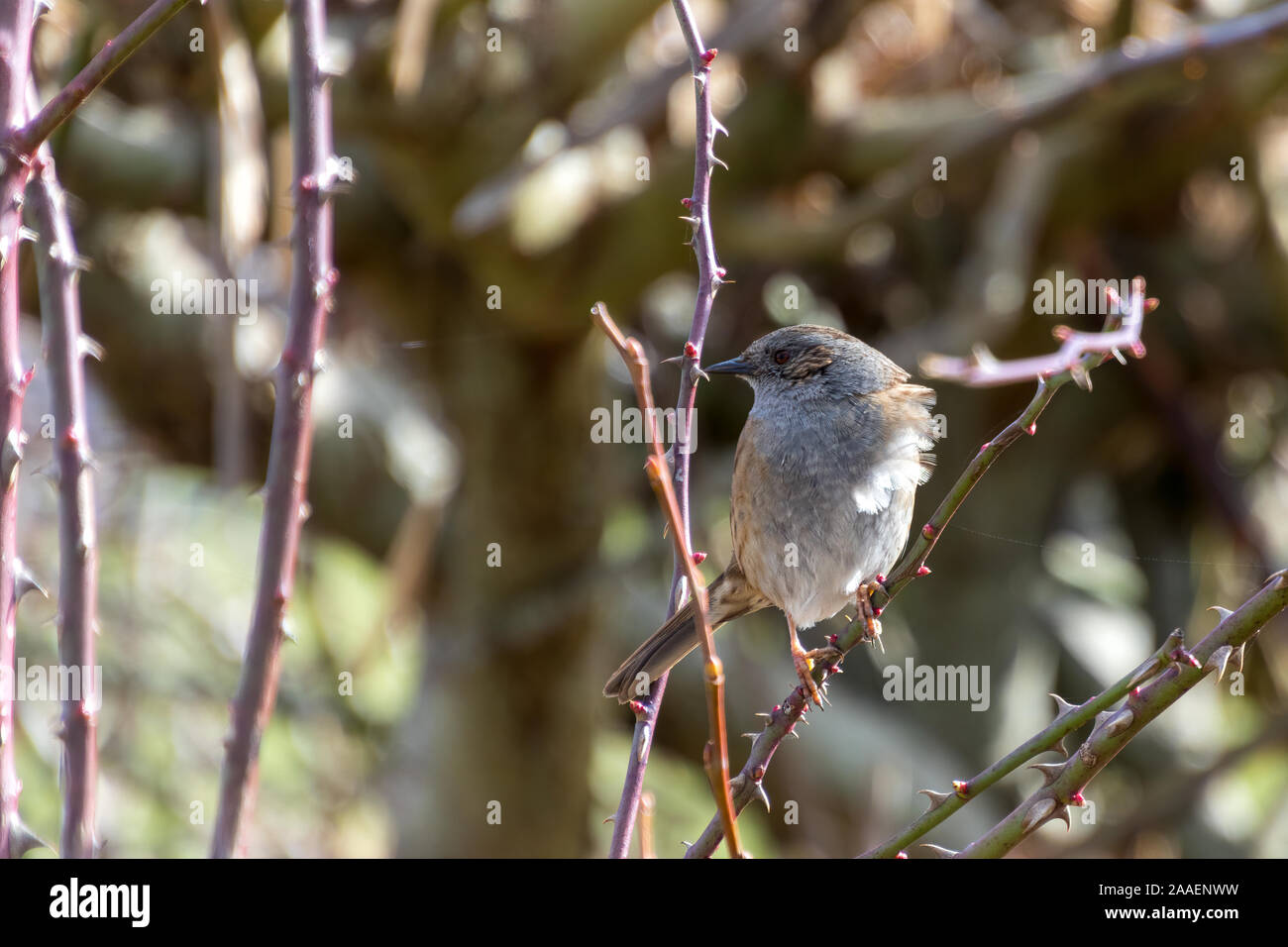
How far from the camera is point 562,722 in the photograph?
4.75 meters

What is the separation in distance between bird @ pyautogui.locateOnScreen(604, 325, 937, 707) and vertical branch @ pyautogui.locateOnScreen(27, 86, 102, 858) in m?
1.12

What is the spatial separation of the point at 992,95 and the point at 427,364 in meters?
2.28

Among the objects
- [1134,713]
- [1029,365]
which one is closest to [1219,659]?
[1134,713]

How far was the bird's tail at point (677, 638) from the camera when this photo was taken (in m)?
1.86

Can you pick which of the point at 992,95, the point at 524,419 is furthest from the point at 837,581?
the point at 992,95

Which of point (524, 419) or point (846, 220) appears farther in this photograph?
point (524, 419)

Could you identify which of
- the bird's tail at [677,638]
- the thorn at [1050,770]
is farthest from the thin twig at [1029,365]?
the bird's tail at [677,638]

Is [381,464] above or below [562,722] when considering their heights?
above

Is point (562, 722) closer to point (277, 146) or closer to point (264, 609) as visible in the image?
point (277, 146)

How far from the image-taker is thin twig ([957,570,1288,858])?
1.06m

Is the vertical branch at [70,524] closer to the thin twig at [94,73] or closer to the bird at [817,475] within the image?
the thin twig at [94,73]

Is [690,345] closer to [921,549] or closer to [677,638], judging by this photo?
[921,549]

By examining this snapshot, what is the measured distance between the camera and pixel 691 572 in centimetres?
92

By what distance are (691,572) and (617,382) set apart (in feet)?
14.8
